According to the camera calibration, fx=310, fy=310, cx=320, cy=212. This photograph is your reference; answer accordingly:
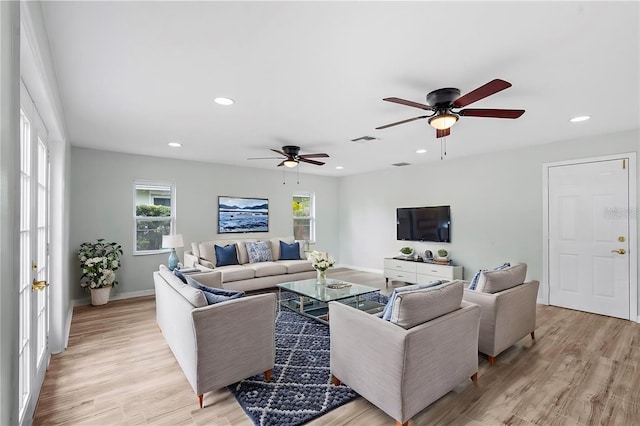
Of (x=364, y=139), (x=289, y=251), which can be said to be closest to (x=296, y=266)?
(x=289, y=251)

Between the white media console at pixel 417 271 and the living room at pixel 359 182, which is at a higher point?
the living room at pixel 359 182

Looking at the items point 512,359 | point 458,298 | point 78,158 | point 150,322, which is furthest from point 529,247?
point 78,158

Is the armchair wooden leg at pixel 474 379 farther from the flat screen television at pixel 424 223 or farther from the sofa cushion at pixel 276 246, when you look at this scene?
the sofa cushion at pixel 276 246

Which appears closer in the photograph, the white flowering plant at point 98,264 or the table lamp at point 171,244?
the white flowering plant at point 98,264

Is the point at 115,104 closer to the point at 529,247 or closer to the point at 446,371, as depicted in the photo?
the point at 446,371

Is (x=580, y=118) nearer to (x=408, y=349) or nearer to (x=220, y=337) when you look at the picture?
(x=408, y=349)

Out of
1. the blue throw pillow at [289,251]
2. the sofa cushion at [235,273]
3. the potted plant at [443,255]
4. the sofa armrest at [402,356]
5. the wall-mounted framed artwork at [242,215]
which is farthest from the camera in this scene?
the wall-mounted framed artwork at [242,215]

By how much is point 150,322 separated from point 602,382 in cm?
476

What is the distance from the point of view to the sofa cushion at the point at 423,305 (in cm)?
200

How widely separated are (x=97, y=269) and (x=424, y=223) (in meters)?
5.70

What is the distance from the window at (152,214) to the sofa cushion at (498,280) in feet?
16.8

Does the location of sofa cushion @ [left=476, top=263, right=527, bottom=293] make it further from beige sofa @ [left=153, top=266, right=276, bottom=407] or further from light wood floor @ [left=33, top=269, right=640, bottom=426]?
beige sofa @ [left=153, top=266, right=276, bottom=407]

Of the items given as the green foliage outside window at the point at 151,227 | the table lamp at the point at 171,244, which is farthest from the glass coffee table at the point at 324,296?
the green foliage outside window at the point at 151,227

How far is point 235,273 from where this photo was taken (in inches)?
198
